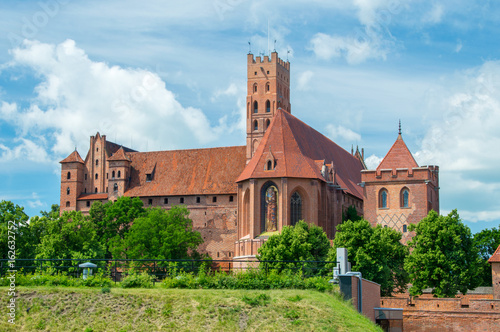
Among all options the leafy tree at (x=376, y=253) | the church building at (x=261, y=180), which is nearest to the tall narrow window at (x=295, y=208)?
the church building at (x=261, y=180)

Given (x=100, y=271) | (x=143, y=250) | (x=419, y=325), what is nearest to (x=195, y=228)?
(x=143, y=250)

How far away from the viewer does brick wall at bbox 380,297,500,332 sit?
143 feet

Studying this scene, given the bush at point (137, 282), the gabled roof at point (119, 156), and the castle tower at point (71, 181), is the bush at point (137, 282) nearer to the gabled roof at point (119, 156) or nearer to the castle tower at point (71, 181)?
the gabled roof at point (119, 156)

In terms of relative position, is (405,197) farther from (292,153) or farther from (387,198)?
(292,153)

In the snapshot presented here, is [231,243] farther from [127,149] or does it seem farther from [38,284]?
[38,284]

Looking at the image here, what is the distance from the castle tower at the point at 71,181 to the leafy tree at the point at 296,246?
38016mm

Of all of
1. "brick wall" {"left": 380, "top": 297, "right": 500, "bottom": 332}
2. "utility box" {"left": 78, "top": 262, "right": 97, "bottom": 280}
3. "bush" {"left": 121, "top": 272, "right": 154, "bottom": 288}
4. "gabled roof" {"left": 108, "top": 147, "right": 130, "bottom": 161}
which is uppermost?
"gabled roof" {"left": 108, "top": 147, "right": 130, "bottom": 161}

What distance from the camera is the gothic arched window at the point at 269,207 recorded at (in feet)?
229

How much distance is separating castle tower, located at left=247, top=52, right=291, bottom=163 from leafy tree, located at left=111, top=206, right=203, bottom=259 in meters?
15.0

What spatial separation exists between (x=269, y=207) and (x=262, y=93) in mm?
→ 24485

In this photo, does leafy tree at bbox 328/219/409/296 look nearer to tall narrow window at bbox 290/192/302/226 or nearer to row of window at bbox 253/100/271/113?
tall narrow window at bbox 290/192/302/226

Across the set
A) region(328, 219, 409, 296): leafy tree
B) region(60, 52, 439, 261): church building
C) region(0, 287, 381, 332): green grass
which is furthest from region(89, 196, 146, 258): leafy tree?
region(0, 287, 381, 332): green grass

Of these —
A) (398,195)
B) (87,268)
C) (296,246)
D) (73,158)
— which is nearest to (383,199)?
(398,195)

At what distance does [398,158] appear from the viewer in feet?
226
